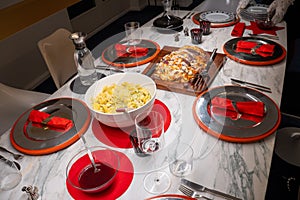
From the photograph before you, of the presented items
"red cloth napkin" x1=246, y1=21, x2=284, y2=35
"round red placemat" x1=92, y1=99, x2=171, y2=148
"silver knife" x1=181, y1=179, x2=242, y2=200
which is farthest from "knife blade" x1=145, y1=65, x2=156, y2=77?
"red cloth napkin" x1=246, y1=21, x2=284, y2=35

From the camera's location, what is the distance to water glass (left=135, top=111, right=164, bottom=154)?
0.88 metres

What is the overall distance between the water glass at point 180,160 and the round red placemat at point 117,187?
140mm

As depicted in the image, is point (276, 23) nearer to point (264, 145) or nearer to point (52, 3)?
point (264, 145)

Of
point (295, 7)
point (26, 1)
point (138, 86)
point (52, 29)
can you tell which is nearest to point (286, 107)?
point (295, 7)

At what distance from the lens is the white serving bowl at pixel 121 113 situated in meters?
0.91

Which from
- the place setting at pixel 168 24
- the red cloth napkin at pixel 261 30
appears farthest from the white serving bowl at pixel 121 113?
the red cloth napkin at pixel 261 30

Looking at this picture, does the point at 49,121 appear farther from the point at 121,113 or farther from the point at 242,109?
the point at 242,109

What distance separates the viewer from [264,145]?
88 cm

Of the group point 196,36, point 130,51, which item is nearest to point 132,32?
point 130,51

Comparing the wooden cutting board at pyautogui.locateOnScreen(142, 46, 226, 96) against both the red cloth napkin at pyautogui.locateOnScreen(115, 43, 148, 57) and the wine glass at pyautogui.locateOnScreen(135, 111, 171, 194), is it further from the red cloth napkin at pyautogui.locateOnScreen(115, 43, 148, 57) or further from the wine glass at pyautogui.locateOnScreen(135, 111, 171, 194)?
the wine glass at pyautogui.locateOnScreen(135, 111, 171, 194)

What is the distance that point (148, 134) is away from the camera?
91cm

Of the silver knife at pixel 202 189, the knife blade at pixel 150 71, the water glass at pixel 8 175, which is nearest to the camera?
the silver knife at pixel 202 189

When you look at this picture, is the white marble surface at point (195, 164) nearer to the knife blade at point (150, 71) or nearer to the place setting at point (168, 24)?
the knife blade at point (150, 71)

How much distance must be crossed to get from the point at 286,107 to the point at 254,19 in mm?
698
